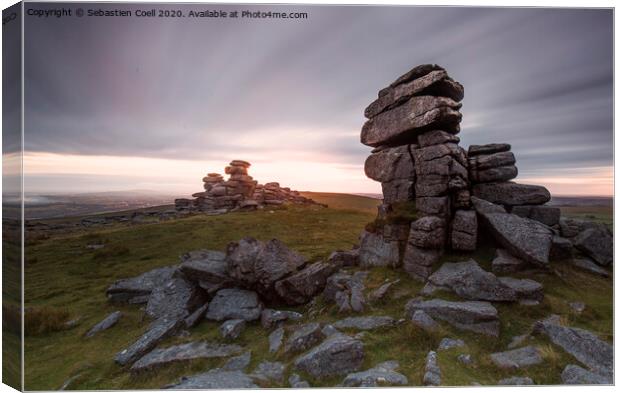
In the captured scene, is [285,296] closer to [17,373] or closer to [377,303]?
[377,303]

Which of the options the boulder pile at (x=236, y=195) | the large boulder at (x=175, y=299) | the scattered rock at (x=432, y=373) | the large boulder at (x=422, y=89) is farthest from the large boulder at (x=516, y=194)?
the boulder pile at (x=236, y=195)

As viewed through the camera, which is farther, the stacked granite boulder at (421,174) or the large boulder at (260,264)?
the large boulder at (260,264)

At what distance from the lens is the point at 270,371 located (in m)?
9.30

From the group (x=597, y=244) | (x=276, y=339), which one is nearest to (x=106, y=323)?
(x=276, y=339)

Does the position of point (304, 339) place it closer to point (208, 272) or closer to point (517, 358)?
point (208, 272)

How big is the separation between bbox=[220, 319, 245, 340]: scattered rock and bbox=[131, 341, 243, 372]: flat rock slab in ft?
1.26

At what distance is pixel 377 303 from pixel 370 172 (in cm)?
698

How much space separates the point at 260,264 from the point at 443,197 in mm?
8695

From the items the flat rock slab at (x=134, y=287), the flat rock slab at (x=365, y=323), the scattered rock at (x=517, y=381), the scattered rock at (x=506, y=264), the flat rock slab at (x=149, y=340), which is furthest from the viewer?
the flat rock slab at (x=134, y=287)

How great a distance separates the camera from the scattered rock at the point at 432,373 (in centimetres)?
846

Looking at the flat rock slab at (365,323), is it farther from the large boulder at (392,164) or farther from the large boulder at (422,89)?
the large boulder at (422,89)

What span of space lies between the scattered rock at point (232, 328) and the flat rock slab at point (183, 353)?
0.38 m

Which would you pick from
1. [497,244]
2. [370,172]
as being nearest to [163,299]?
[370,172]

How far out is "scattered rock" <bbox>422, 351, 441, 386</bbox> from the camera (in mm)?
8461
